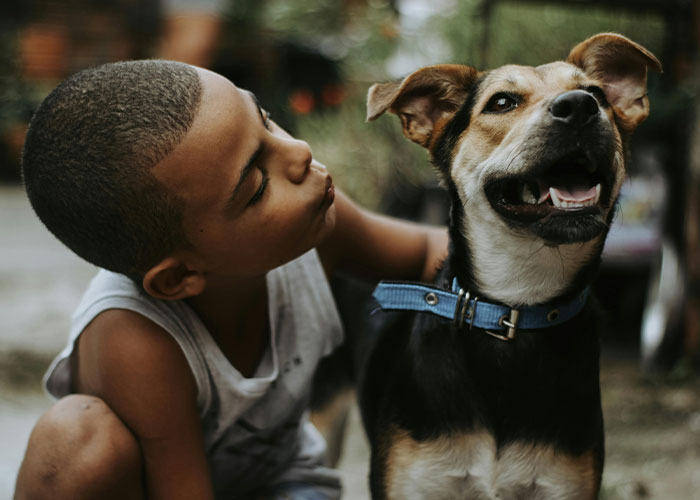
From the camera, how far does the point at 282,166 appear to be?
194 centimetres

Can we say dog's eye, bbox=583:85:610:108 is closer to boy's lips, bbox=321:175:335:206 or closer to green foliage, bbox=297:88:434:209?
boy's lips, bbox=321:175:335:206

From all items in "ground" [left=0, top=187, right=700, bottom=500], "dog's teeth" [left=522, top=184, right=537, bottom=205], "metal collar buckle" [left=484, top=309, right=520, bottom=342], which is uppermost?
"dog's teeth" [left=522, top=184, right=537, bottom=205]

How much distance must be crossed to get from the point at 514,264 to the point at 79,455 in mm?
1272

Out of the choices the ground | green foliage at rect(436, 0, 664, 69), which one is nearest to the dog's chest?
the ground

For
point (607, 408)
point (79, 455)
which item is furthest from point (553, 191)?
point (607, 408)

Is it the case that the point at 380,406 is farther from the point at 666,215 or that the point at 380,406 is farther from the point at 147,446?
the point at 666,215

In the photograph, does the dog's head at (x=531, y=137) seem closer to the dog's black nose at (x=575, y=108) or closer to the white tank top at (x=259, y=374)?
the dog's black nose at (x=575, y=108)

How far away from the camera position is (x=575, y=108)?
1.80 metres

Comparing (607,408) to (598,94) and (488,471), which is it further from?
(598,94)

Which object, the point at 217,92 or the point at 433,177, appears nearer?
the point at 217,92

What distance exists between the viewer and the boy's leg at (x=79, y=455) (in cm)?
187

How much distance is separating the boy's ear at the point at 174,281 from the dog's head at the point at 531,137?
68cm

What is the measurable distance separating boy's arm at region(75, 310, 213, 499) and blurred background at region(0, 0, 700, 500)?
1.36 metres

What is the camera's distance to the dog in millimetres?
1870
